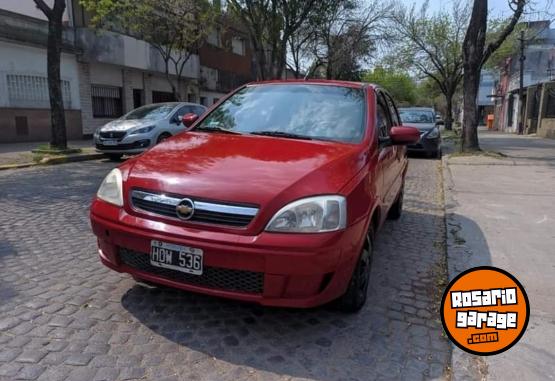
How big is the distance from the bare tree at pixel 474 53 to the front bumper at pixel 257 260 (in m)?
11.5

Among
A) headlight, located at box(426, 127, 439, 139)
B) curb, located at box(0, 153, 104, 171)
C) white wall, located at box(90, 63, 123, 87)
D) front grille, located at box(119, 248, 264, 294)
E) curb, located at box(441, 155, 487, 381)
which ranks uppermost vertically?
white wall, located at box(90, 63, 123, 87)

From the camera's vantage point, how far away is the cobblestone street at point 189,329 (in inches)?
100

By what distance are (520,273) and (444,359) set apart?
1713 mm

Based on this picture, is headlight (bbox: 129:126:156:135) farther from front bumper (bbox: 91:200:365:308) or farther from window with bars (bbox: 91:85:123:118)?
window with bars (bbox: 91:85:123:118)

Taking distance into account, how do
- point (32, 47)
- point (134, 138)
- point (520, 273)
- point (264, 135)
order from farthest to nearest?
point (32, 47) < point (134, 138) < point (520, 273) < point (264, 135)

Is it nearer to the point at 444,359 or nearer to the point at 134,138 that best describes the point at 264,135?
the point at 444,359

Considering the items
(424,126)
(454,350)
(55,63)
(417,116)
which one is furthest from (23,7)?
(454,350)

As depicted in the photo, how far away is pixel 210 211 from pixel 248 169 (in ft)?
1.35

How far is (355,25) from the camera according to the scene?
83.3 feet

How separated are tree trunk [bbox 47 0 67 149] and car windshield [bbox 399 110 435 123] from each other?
9.76 meters

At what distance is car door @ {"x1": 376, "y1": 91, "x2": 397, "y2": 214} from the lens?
149 inches

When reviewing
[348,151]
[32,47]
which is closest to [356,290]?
→ [348,151]

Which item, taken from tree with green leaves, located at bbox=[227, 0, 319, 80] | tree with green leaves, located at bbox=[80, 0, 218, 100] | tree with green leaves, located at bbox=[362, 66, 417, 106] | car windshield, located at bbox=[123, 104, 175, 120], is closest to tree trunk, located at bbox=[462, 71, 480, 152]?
tree with green leaves, located at bbox=[227, 0, 319, 80]

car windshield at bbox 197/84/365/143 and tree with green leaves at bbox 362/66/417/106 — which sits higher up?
tree with green leaves at bbox 362/66/417/106
